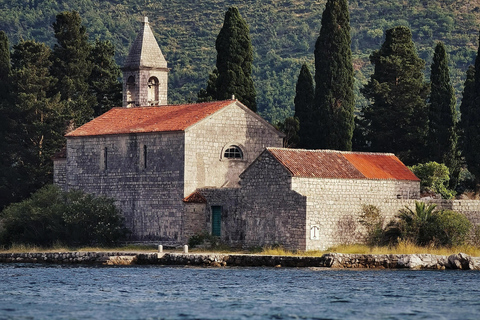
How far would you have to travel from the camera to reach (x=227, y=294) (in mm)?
40250

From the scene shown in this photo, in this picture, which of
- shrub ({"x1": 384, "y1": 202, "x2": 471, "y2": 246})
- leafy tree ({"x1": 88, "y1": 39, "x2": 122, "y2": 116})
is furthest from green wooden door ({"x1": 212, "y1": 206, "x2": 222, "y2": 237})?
leafy tree ({"x1": 88, "y1": 39, "x2": 122, "y2": 116})

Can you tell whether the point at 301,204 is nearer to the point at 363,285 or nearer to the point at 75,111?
the point at 363,285

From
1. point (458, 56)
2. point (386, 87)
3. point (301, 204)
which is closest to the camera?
point (301, 204)

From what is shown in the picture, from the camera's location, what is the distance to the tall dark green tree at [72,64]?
2852 inches

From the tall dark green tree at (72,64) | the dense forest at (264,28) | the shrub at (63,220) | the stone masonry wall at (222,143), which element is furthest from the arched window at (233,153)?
the dense forest at (264,28)

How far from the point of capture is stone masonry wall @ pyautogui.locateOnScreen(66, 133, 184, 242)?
185 ft

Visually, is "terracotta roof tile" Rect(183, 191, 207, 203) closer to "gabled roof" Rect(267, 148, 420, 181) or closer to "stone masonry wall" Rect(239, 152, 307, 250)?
"stone masonry wall" Rect(239, 152, 307, 250)

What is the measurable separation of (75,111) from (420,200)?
24.1 meters

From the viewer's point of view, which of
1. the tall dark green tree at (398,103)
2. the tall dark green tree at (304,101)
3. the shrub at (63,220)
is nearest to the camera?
the shrub at (63,220)

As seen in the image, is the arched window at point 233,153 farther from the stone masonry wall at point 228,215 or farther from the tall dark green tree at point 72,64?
the tall dark green tree at point 72,64

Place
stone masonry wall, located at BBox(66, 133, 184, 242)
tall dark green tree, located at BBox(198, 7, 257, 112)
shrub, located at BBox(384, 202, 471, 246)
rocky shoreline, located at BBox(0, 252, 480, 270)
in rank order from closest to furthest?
1. rocky shoreline, located at BBox(0, 252, 480, 270)
2. shrub, located at BBox(384, 202, 471, 246)
3. stone masonry wall, located at BBox(66, 133, 184, 242)
4. tall dark green tree, located at BBox(198, 7, 257, 112)

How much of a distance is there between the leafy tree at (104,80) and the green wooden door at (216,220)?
19791 millimetres

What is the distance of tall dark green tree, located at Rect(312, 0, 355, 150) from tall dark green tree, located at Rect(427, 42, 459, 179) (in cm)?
512

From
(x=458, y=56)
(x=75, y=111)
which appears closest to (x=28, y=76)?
(x=75, y=111)
